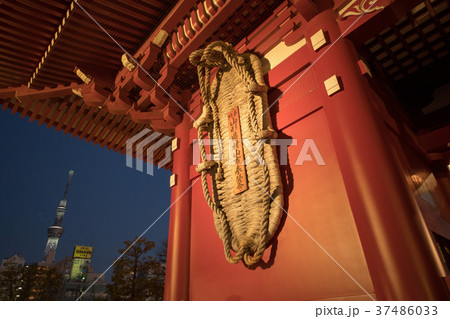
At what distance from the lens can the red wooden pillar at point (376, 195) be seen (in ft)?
3.87

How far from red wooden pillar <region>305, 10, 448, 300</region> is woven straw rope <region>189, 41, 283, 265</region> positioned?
1.67ft

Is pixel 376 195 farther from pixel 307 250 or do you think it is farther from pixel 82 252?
pixel 82 252

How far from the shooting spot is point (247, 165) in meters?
2.07

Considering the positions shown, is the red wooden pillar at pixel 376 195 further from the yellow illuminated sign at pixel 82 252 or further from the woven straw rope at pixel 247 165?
the yellow illuminated sign at pixel 82 252

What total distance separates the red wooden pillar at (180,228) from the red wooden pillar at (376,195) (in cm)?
162

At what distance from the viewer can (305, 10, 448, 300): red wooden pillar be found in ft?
3.87

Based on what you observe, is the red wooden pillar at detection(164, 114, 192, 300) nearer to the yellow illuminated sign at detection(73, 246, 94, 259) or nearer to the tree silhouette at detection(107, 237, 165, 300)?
the tree silhouette at detection(107, 237, 165, 300)

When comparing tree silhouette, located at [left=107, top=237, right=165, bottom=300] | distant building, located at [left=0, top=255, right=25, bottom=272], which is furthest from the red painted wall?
distant building, located at [left=0, top=255, right=25, bottom=272]

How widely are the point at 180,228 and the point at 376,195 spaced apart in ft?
5.95

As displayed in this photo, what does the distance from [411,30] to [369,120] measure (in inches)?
82.2

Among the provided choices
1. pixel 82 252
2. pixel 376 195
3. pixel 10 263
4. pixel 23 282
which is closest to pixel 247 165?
pixel 376 195

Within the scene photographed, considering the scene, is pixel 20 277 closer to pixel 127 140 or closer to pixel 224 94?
pixel 127 140
